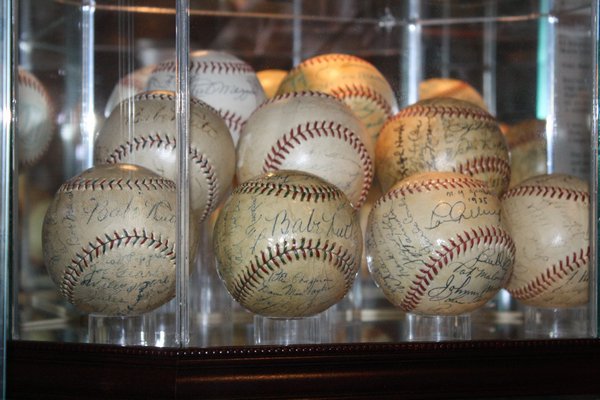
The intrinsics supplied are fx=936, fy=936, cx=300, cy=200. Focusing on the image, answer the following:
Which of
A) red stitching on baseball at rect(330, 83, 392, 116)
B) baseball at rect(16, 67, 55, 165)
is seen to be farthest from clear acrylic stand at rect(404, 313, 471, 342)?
baseball at rect(16, 67, 55, 165)

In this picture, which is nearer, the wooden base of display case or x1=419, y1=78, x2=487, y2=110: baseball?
the wooden base of display case

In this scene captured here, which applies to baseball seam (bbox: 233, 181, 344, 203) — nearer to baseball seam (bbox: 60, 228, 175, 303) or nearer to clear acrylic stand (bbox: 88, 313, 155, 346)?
baseball seam (bbox: 60, 228, 175, 303)

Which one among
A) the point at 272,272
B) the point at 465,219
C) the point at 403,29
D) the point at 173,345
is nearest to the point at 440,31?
the point at 403,29

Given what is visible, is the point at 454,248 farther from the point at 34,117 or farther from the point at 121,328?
the point at 34,117

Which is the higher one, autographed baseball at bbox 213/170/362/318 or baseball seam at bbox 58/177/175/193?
baseball seam at bbox 58/177/175/193

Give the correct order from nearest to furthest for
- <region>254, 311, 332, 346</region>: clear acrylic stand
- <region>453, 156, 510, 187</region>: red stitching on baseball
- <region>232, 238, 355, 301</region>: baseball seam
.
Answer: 1. <region>232, 238, 355, 301</region>: baseball seam
2. <region>254, 311, 332, 346</region>: clear acrylic stand
3. <region>453, 156, 510, 187</region>: red stitching on baseball

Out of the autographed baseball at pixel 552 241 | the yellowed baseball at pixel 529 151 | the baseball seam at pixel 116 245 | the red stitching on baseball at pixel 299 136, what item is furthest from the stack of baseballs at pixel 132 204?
the yellowed baseball at pixel 529 151

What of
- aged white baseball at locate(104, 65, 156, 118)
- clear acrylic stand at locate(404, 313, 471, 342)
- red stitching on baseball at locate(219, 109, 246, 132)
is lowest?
clear acrylic stand at locate(404, 313, 471, 342)
